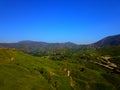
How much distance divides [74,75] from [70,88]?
103 ft

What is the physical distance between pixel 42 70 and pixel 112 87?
51.1m

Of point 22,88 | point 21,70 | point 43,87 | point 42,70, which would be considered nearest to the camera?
point 22,88

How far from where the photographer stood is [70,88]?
12581cm

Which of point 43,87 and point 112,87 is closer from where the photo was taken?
point 43,87

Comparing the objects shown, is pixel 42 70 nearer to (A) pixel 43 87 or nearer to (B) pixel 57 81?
(B) pixel 57 81

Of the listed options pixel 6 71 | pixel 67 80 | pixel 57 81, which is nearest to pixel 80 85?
pixel 67 80

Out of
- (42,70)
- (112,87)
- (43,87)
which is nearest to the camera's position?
(43,87)

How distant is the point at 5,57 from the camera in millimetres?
137250

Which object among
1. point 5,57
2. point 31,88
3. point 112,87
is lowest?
point 112,87

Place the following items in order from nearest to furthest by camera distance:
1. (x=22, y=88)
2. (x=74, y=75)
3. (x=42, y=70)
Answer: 1. (x=22, y=88)
2. (x=42, y=70)
3. (x=74, y=75)

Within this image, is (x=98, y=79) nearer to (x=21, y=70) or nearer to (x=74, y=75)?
(x=74, y=75)

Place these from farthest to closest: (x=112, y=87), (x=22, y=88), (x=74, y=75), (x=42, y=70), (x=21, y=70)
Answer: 1. (x=74, y=75)
2. (x=112, y=87)
3. (x=42, y=70)
4. (x=21, y=70)
5. (x=22, y=88)

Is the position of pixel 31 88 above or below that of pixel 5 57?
below

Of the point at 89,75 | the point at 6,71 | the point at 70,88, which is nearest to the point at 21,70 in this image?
the point at 6,71
